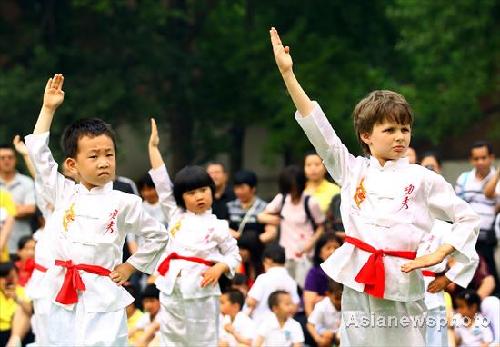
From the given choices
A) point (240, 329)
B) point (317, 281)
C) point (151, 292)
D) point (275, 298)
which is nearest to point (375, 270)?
point (275, 298)

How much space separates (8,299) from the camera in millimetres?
11430

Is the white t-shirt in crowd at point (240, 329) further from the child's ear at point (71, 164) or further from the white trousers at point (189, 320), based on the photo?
the child's ear at point (71, 164)

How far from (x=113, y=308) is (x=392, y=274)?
6.30 feet

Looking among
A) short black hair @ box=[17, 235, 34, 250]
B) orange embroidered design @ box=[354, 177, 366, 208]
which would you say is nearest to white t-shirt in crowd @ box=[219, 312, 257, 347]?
short black hair @ box=[17, 235, 34, 250]

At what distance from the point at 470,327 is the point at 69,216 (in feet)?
12.5

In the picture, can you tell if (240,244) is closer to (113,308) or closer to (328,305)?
(328,305)

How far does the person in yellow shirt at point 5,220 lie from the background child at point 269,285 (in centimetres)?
264

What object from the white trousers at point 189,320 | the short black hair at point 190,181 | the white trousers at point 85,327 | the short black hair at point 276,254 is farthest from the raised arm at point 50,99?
the short black hair at point 276,254

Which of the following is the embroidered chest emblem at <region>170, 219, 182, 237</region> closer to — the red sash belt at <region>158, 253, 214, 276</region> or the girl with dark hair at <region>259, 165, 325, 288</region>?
the red sash belt at <region>158, 253, 214, 276</region>

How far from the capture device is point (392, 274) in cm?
688

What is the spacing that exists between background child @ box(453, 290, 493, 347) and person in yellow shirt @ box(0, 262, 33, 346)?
378 centimetres

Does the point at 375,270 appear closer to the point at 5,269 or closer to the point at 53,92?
the point at 53,92

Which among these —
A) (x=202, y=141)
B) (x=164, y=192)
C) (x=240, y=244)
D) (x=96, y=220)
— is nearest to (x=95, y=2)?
(x=202, y=141)

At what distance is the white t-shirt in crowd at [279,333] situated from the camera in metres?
10.4
